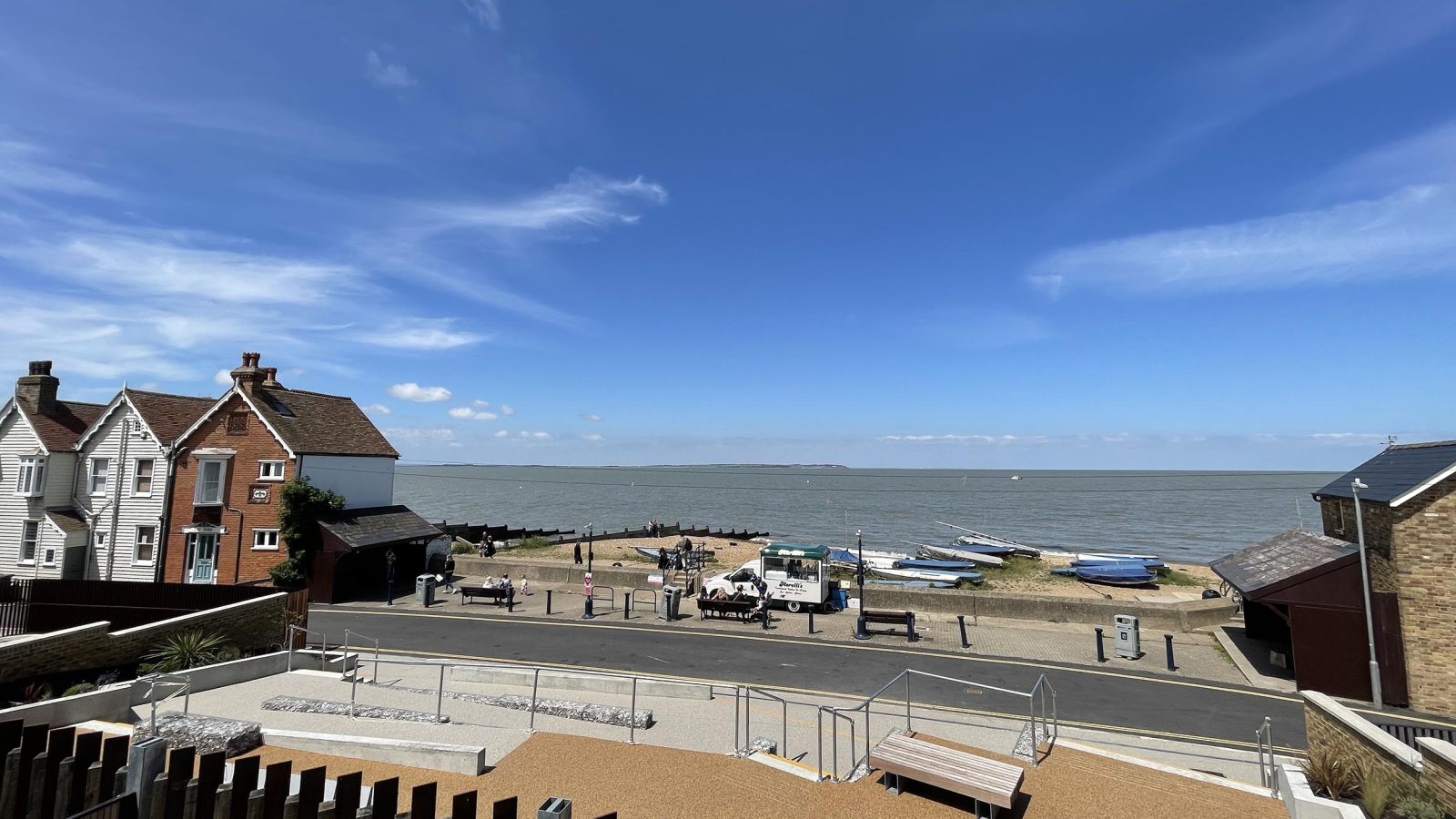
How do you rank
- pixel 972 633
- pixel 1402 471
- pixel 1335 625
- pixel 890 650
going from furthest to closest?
1. pixel 972 633
2. pixel 890 650
3. pixel 1402 471
4. pixel 1335 625

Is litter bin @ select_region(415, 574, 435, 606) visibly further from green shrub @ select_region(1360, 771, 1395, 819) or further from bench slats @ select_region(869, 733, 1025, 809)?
green shrub @ select_region(1360, 771, 1395, 819)

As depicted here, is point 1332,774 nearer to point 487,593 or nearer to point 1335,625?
point 1335,625

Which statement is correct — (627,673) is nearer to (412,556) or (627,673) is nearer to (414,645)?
(414,645)

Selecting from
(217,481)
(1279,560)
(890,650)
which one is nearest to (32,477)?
(217,481)

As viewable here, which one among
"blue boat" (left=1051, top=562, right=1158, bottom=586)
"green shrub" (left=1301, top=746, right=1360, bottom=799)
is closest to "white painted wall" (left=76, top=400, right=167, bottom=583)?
"green shrub" (left=1301, top=746, right=1360, bottom=799)

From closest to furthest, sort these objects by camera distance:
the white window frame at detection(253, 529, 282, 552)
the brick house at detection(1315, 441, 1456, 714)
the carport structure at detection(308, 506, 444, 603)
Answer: the brick house at detection(1315, 441, 1456, 714), the carport structure at detection(308, 506, 444, 603), the white window frame at detection(253, 529, 282, 552)

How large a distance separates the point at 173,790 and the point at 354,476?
32.2m

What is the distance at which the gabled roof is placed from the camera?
17.2 metres

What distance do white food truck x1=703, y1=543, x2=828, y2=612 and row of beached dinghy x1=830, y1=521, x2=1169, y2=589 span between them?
27.7 feet

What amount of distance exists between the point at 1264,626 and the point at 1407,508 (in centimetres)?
804

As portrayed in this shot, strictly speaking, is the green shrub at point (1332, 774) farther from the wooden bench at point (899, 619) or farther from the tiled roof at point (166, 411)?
the tiled roof at point (166, 411)

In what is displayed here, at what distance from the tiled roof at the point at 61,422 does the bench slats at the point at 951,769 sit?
4189 centimetres

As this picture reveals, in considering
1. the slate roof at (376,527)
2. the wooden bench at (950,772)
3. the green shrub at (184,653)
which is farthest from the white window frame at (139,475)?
the wooden bench at (950,772)

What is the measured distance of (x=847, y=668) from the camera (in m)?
19.7
